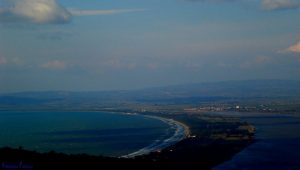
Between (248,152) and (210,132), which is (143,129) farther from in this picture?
(248,152)

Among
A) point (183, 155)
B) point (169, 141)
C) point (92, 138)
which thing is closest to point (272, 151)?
point (183, 155)

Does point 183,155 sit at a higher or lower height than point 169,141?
lower

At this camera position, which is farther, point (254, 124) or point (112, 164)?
point (254, 124)

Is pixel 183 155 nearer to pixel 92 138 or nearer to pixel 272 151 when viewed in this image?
pixel 272 151

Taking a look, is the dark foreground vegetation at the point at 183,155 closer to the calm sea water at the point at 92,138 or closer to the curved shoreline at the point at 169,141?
the curved shoreline at the point at 169,141

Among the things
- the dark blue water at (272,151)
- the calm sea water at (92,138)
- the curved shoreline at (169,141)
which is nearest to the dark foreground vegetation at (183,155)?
the curved shoreline at (169,141)

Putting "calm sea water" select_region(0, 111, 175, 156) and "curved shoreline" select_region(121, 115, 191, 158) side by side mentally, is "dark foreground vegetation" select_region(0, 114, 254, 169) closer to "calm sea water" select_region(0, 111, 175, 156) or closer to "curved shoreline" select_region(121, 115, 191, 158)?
"curved shoreline" select_region(121, 115, 191, 158)

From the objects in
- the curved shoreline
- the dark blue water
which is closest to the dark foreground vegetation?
the curved shoreline

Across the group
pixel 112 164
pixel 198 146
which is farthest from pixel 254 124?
pixel 112 164
